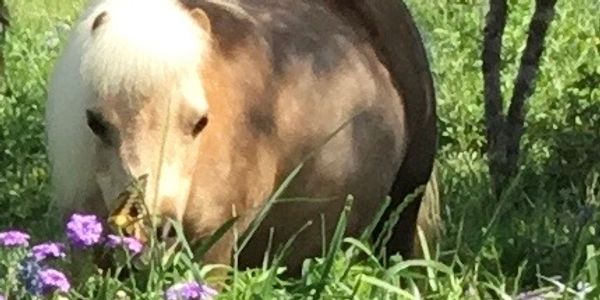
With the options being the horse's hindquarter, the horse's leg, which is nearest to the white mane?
the horse's hindquarter

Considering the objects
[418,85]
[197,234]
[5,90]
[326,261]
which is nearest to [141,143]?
[197,234]

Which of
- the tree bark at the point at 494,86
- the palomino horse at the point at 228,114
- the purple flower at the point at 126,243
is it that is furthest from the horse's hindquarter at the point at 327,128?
the tree bark at the point at 494,86

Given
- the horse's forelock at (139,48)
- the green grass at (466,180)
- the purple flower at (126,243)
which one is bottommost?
the green grass at (466,180)

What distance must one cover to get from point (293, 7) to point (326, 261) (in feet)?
5.47

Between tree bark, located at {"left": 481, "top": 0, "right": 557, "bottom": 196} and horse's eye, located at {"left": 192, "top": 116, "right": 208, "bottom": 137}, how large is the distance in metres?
2.57

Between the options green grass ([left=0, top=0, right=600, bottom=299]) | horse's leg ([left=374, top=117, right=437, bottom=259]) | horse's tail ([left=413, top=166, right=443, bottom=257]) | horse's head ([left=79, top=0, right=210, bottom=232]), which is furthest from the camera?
horse's tail ([left=413, top=166, right=443, bottom=257])

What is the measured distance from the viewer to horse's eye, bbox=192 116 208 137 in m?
4.10

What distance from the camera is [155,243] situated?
3539 millimetres

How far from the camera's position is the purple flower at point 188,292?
10.7ft

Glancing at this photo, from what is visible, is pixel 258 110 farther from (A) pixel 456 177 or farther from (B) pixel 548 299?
(A) pixel 456 177

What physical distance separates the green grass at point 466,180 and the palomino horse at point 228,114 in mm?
254

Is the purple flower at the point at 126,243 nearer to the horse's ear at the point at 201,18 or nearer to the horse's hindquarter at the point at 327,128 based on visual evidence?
the horse's ear at the point at 201,18

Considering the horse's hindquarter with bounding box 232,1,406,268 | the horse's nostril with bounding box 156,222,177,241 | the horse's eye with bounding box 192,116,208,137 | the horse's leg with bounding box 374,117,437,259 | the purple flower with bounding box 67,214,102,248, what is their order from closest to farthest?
the purple flower with bounding box 67,214,102,248 < the horse's nostril with bounding box 156,222,177,241 < the horse's eye with bounding box 192,116,208,137 < the horse's hindquarter with bounding box 232,1,406,268 < the horse's leg with bounding box 374,117,437,259

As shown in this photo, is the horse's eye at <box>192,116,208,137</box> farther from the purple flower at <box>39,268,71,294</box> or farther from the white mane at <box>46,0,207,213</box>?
the purple flower at <box>39,268,71,294</box>
